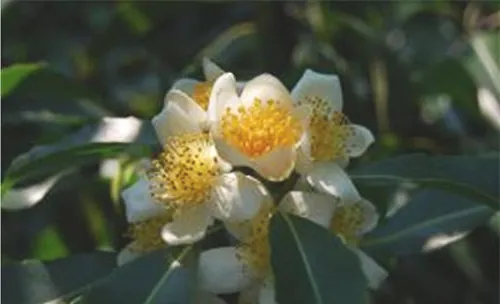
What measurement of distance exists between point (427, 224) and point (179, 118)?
0.30m

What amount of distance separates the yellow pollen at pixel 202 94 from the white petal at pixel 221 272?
0.10 metres

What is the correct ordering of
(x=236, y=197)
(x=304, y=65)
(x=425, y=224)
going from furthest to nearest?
(x=304, y=65) < (x=425, y=224) < (x=236, y=197)

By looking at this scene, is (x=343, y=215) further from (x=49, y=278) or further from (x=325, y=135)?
(x=49, y=278)

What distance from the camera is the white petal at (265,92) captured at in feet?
3.05

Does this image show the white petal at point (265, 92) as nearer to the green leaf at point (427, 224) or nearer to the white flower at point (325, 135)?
the white flower at point (325, 135)

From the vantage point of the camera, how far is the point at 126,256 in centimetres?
93

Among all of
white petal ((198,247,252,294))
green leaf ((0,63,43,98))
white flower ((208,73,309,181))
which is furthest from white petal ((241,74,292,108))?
green leaf ((0,63,43,98))

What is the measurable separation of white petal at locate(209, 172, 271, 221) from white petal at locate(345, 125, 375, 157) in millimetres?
90

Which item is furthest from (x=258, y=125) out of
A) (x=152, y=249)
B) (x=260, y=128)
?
(x=152, y=249)

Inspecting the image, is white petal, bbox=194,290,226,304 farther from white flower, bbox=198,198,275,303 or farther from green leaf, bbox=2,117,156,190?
green leaf, bbox=2,117,156,190

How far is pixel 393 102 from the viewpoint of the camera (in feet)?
5.03

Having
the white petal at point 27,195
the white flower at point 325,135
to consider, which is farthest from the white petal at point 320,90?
the white petal at point 27,195

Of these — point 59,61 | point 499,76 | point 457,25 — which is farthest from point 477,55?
point 59,61

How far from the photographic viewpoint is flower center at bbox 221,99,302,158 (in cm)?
90
